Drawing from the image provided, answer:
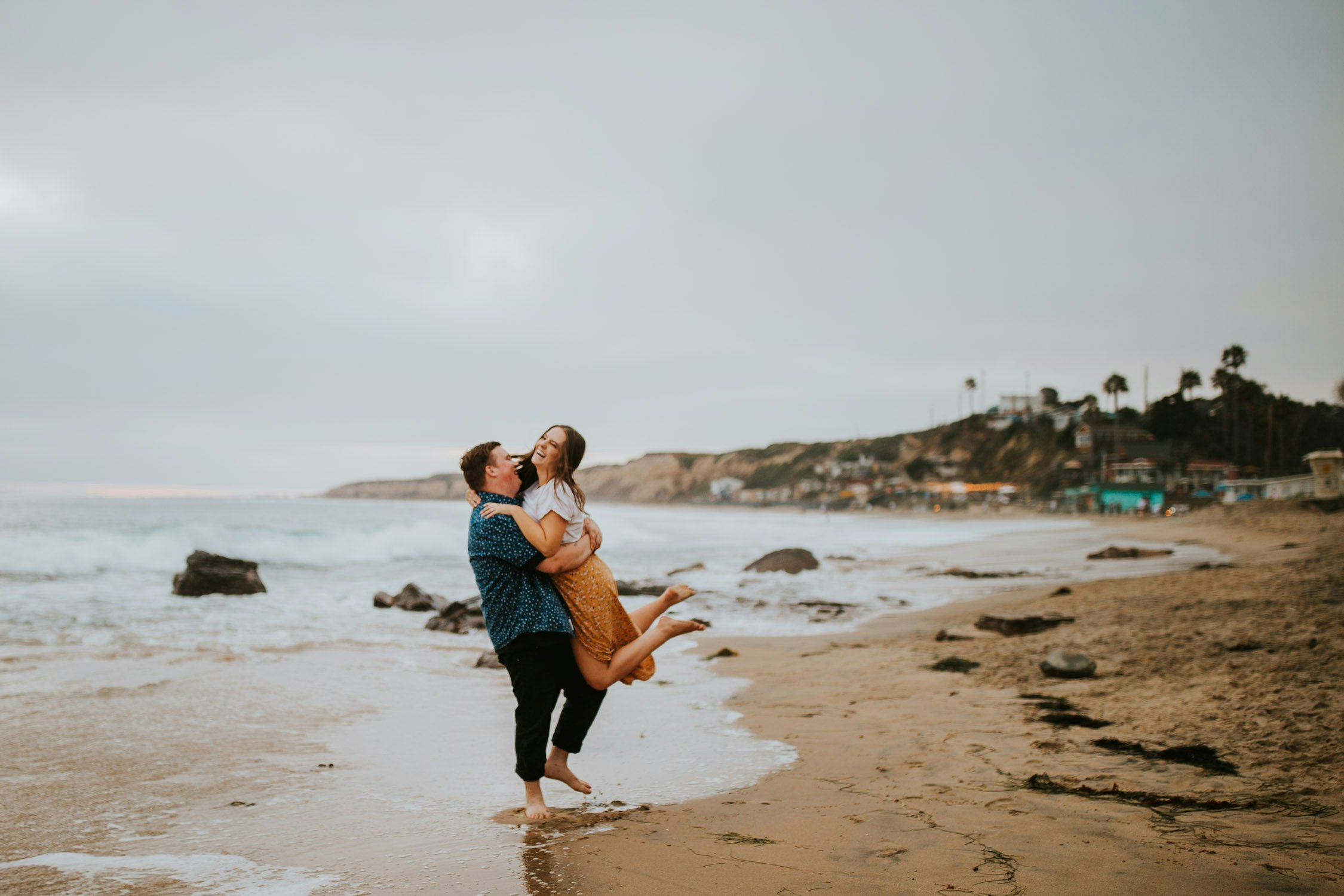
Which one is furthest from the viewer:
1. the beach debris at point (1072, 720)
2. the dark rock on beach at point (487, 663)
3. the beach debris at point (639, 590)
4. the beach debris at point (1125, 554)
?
the beach debris at point (1125, 554)

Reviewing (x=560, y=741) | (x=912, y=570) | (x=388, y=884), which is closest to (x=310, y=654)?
(x=560, y=741)

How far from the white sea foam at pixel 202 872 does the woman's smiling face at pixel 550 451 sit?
75.1 inches

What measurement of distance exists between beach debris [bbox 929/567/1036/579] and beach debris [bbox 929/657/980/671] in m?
10.9

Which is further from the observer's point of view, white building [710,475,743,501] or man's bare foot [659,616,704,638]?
white building [710,475,743,501]

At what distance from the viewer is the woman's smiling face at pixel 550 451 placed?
380 cm

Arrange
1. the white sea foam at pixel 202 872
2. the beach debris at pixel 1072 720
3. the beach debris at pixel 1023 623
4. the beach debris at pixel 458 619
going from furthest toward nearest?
the beach debris at pixel 458 619 < the beach debris at pixel 1023 623 < the beach debris at pixel 1072 720 < the white sea foam at pixel 202 872

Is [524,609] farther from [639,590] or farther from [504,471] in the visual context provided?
[639,590]

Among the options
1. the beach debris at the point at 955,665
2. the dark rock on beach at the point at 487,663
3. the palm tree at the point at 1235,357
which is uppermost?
the palm tree at the point at 1235,357

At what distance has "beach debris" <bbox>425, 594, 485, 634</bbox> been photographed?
37.3 feet

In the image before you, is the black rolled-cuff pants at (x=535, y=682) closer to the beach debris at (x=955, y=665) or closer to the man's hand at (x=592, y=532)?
the man's hand at (x=592, y=532)

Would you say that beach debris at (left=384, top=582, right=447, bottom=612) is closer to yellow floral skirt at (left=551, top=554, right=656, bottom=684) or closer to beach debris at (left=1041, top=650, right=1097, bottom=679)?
beach debris at (left=1041, top=650, right=1097, bottom=679)

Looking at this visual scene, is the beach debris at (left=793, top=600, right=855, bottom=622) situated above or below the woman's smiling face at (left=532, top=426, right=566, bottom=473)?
below

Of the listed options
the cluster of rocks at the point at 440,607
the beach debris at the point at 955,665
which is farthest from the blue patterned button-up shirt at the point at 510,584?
the cluster of rocks at the point at 440,607

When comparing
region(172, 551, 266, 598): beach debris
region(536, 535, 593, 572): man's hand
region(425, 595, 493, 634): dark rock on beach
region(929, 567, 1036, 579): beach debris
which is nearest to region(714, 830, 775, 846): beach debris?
region(536, 535, 593, 572): man's hand
